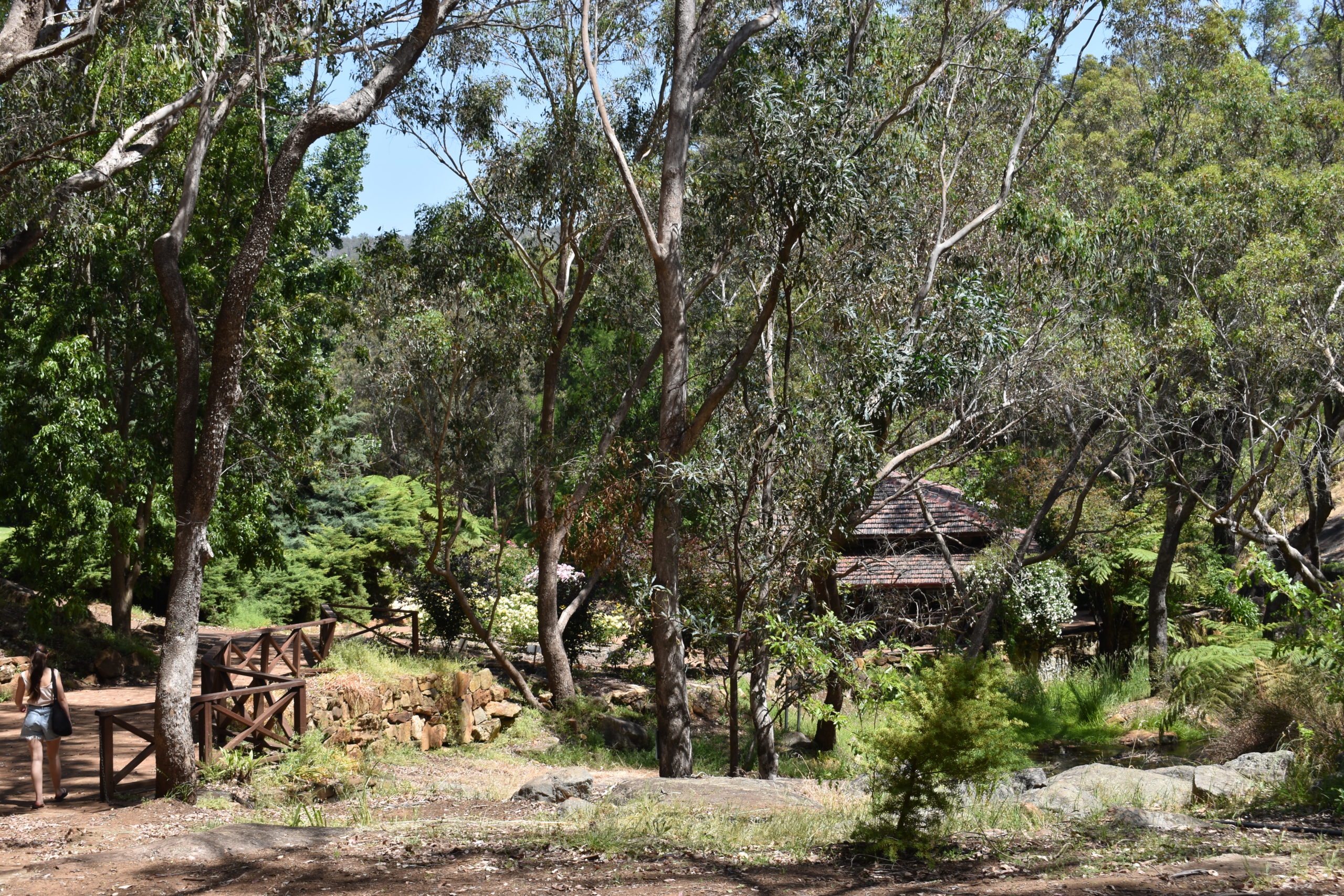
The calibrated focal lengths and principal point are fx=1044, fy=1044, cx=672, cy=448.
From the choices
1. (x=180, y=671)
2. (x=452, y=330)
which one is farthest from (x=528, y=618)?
(x=180, y=671)

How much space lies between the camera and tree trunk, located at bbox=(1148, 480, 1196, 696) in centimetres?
1916

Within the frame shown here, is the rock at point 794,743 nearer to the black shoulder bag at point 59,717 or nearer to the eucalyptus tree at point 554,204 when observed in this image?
the eucalyptus tree at point 554,204

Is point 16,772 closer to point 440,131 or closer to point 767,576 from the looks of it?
point 767,576

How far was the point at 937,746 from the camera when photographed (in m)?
6.77

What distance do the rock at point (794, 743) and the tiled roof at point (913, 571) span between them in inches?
116

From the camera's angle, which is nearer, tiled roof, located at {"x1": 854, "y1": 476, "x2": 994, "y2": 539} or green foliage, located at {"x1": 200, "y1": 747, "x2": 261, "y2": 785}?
green foliage, located at {"x1": 200, "y1": 747, "x2": 261, "y2": 785}

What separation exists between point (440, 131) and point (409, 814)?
12310 millimetres

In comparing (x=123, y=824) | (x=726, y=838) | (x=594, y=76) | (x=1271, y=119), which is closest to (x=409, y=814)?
(x=123, y=824)

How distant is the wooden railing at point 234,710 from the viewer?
9789 millimetres

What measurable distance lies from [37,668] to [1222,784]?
1127cm

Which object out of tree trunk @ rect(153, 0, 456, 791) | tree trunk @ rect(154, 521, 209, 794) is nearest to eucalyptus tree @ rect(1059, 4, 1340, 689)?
tree trunk @ rect(153, 0, 456, 791)

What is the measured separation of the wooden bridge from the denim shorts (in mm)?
491

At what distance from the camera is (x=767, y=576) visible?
1188 centimetres

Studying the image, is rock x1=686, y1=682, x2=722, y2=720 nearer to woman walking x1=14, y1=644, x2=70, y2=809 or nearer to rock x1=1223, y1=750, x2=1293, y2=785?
rock x1=1223, y1=750, x2=1293, y2=785
